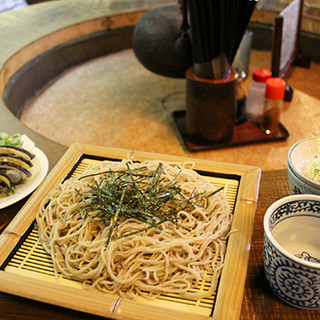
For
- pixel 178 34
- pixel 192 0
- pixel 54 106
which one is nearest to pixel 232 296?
pixel 192 0

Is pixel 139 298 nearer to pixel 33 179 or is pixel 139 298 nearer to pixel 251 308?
pixel 251 308

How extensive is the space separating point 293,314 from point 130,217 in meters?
0.56

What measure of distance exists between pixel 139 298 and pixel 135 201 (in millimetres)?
308

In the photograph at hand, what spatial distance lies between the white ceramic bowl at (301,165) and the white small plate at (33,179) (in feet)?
3.19

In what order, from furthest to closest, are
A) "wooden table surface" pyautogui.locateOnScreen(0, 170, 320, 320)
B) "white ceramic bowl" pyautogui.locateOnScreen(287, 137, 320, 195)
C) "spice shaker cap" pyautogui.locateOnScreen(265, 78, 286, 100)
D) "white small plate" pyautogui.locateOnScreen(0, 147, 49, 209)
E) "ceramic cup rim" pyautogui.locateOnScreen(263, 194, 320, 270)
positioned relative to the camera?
"spice shaker cap" pyautogui.locateOnScreen(265, 78, 286, 100) → "white small plate" pyautogui.locateOnScreen(0, 147, 49, 209) → "white ceramic bowl" pyautogui.locateOnScreen(287, 137, 320, 195) → "wooden table surface" pyautogui.locateOnScreen(0, 170, 320, 320) → "ceramic cup rim" pyautogui.locateOnScreen(263, 194, 320, 270)

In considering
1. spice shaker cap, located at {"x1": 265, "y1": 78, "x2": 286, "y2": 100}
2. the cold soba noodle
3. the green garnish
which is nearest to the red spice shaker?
spice shaker cap, located at {"x1": 265, "y1": 78, "x2": 286, "y2": 100}

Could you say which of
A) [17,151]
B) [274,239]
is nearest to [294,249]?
[274,239]

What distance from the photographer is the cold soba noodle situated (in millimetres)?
1076

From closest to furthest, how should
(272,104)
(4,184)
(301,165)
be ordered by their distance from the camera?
(301,165)
(4,184)
(272,104)

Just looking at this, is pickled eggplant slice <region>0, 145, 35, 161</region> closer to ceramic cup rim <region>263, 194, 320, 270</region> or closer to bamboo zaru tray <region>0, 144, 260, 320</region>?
bamboo zaru tray <region>0, 144, 260, 320</region>

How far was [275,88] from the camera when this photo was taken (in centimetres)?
256

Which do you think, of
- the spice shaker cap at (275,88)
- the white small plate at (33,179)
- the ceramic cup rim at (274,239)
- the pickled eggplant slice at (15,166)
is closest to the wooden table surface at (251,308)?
the ceramic cup rim at (274,239)

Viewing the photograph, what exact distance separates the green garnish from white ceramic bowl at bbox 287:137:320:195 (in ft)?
0.92

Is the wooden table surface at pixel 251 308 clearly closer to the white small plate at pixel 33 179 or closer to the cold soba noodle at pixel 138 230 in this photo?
the cold soba noodle at pixel 138 230
